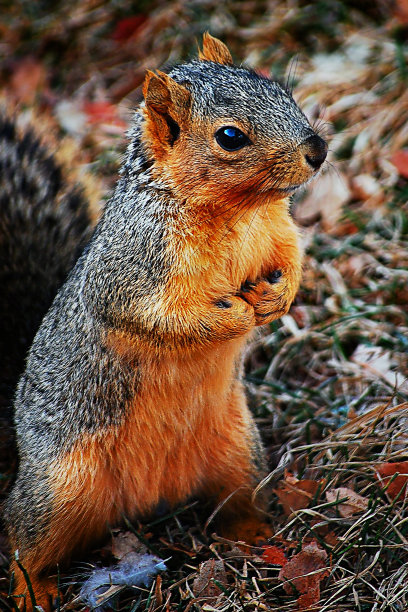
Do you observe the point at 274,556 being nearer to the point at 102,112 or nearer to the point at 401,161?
the point at 401,161

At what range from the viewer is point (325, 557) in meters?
2.49

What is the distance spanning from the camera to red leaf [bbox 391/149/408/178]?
4.16 meters

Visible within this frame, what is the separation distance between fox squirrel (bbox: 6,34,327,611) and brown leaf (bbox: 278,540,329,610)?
0.41 m

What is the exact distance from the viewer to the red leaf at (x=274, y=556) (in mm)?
2592

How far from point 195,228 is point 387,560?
1265 mm

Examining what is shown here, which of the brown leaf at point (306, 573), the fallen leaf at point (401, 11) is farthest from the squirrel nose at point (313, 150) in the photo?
the fallen leaf at point (401, 11)

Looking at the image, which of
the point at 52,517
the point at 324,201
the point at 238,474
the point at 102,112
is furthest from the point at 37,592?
the point at 102,112

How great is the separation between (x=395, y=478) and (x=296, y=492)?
1.25ft

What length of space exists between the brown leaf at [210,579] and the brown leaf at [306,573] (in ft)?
0.68

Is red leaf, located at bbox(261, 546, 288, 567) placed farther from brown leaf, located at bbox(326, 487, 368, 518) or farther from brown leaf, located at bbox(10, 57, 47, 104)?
brown leaf, located at bbox(10, 57, 47, 104)

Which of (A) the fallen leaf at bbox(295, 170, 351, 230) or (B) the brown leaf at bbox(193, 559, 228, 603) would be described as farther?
(A) the fallen leaf at bbox(295, 170, 351, 230)

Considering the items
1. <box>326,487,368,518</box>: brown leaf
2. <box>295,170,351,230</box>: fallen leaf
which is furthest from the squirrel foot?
<box>295,170,351,230</box>: fallen leaf

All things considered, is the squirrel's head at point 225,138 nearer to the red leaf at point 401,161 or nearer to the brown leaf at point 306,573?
the brown leaf at point 306,573

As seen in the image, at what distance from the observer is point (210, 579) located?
2551 mm
